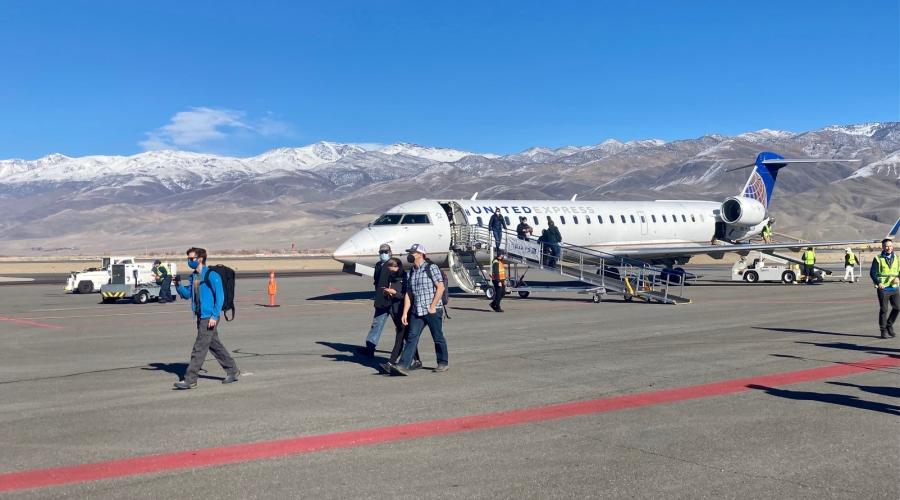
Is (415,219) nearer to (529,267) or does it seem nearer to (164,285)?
(529,267)

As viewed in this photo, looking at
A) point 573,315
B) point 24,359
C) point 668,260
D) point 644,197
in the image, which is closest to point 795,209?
point 644,197

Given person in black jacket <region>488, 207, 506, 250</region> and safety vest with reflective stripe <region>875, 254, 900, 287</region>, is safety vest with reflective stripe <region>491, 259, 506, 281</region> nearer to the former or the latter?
person in black jacket <region>488, 207, 506, 250</region>

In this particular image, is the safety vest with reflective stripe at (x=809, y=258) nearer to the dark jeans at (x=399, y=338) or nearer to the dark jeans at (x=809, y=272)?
the dark jeans at (x=809, y=272)

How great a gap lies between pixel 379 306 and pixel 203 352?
122 inches

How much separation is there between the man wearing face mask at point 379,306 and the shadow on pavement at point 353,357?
0.14 metres

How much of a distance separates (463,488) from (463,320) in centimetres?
1321

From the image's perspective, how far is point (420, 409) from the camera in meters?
9.52

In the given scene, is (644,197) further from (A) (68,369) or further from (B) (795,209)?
(A) (68,369)

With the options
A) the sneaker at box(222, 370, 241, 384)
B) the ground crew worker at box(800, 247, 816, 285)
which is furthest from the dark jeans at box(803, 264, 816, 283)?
the sneaker at box(222, 370, 241, 384)

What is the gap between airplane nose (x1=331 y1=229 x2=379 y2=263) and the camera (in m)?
23.9

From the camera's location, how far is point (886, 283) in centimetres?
1539

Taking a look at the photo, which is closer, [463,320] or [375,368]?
[375,368]

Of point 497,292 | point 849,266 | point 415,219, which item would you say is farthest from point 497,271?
point 849,266

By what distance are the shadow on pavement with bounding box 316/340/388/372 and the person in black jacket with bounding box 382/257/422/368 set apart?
1.84 ft
